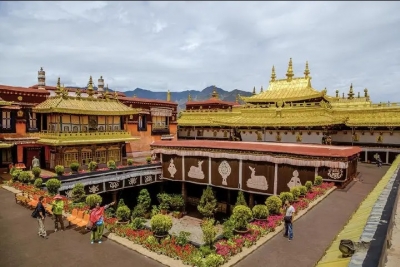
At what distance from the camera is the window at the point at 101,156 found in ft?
94.8

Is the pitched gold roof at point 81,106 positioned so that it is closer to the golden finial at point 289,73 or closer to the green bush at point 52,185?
the green bush at point 52,185

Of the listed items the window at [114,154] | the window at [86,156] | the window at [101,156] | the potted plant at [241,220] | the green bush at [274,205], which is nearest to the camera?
the potted plant at [241,220]

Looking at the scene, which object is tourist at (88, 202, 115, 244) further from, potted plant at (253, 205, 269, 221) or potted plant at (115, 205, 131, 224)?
potted plant at (253, 205, 269, 221)

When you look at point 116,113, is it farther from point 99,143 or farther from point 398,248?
point 398,248

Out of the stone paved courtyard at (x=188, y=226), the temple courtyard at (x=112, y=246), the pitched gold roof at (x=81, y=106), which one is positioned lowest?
the stone paved courtyard at (x=188, y=226)

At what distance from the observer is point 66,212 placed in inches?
545

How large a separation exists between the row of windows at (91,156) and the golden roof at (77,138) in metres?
1.56

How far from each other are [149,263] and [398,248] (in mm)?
7181

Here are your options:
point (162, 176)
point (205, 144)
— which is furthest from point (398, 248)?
point (162, 176)

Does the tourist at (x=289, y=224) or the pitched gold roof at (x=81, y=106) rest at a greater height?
the pitched gold roof at (x=81, y=106)

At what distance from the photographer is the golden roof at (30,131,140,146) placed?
2492 centimetres

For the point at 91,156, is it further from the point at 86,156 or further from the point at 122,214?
the point at 122,214

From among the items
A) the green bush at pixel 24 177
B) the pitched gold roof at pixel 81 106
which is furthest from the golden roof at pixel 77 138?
the green bush at pixel 24 177

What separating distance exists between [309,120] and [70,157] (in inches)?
957
